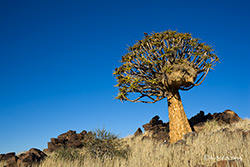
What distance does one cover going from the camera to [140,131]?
61.3 feet

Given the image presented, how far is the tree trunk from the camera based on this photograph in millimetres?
12953

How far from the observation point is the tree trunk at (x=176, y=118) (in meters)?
13.0

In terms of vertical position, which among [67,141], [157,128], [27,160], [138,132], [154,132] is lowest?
[27,160]

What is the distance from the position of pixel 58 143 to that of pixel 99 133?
6988 mm

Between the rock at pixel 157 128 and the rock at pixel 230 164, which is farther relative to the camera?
the rock at pixel 157 128

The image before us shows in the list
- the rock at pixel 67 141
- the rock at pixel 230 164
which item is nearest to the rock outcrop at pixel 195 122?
the rock at pixel 67 141

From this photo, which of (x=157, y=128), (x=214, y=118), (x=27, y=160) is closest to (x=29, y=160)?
(x=27, y=160)

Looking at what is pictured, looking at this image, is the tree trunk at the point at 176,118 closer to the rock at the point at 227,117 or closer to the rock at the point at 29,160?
the rock at the point at 227,117

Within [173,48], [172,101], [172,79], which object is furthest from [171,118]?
[173,48]

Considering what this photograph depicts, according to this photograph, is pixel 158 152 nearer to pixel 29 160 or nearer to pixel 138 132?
pixel 29 160

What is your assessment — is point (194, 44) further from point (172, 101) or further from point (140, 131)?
point (140, 131)

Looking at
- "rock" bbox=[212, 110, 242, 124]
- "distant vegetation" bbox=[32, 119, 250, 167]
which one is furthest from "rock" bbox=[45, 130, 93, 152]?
"rock" bbox=[212, 110, 242, 124]

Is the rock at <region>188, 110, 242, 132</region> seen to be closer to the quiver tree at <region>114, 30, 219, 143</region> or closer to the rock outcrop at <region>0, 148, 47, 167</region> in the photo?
the quiver tree at <region>114, 30, 219, 143</region>

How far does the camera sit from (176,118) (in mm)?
13211
